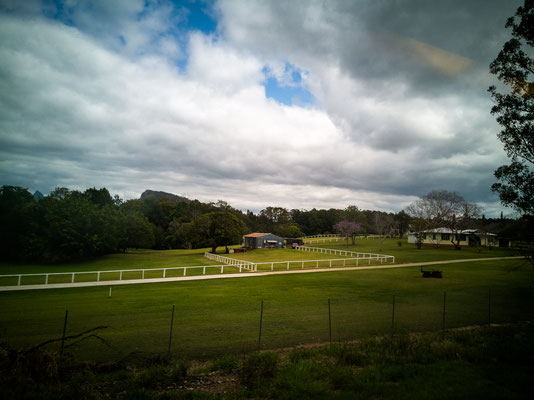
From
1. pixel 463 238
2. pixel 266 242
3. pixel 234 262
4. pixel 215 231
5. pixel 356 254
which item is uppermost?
pixel 463 238

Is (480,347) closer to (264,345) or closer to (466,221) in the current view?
(264,345)

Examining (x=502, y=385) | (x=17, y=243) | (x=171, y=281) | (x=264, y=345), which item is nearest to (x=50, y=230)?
(x=17, y=243)

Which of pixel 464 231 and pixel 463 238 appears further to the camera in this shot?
pixel 464 231

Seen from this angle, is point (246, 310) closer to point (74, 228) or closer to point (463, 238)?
point (74, 228)

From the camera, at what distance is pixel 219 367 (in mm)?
9086

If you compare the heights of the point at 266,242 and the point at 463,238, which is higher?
the point at 463,238

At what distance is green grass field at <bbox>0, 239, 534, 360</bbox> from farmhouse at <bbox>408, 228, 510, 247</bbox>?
140 ft

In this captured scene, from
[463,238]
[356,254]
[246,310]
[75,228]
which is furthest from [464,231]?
[75,228]

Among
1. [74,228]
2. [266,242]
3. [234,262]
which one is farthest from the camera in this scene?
[266,242]

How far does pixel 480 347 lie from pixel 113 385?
11.6m

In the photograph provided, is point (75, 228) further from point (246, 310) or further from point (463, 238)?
point (463, 238)

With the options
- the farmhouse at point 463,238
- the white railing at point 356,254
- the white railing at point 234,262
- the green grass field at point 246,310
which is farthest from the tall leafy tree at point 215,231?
the farmhouse at point 463,238

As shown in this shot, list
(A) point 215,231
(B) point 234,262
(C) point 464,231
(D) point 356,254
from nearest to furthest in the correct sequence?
(B) point 234,262, (D) point 356,254, (A) point 215,231, (C) point 464,231

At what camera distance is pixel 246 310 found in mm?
17250
